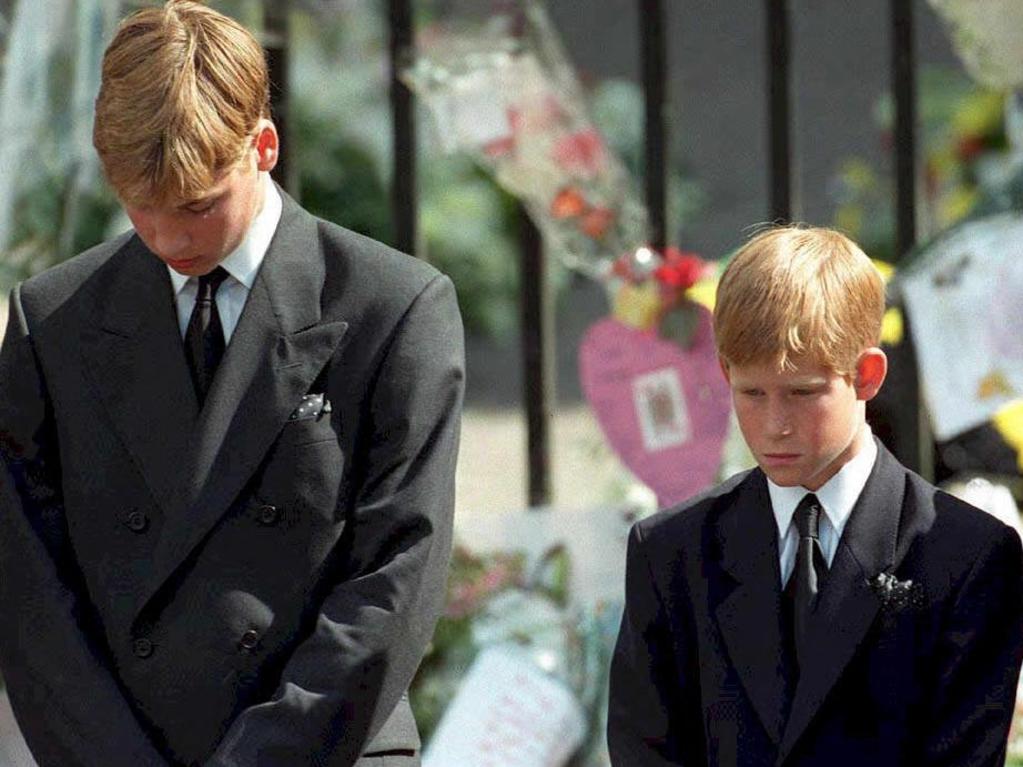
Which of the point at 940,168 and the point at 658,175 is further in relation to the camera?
the point at 940,168

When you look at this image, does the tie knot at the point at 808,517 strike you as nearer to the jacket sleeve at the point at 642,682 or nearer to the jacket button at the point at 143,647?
the jacket sleeve at the point at 642,682

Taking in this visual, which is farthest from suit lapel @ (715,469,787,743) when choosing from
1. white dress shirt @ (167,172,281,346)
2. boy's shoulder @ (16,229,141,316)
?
boy's shoulder @ (16,229,141,316)

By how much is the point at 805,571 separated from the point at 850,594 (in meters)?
0.06

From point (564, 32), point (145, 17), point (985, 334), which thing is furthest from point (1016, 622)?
point (564, 32)

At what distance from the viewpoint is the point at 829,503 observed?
254 cm

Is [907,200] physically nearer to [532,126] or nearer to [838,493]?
[532,126]

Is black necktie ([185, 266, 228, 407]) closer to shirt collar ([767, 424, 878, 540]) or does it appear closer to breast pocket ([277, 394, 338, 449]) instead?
breast pocket ([277, 394, 338, 449])

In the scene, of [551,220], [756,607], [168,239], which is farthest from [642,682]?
[551,220]

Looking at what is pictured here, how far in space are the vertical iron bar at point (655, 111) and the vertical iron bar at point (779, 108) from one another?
8.0 inches

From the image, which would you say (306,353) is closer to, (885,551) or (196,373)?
(196,373)

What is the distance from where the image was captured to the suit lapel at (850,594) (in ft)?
8.06

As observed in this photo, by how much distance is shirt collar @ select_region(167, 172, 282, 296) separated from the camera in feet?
8.64

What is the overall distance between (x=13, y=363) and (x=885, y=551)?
1.06 m

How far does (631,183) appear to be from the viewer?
14.6ft
